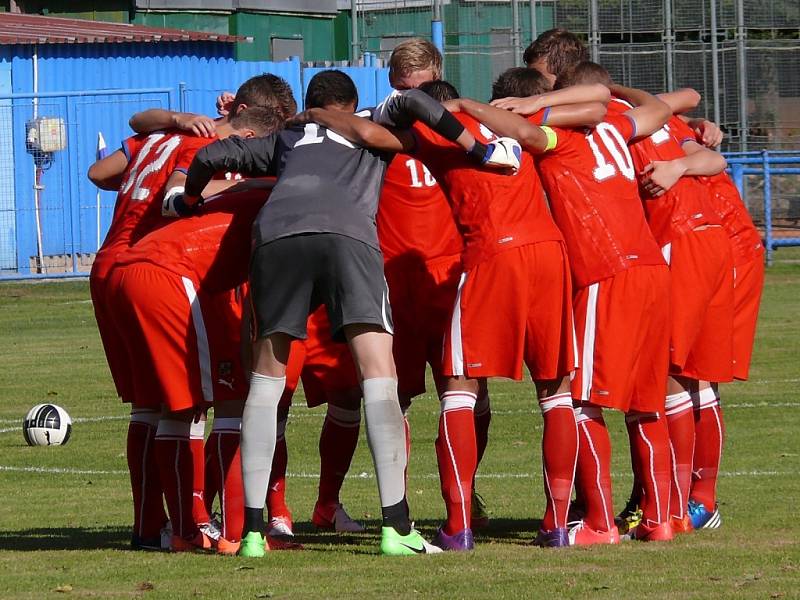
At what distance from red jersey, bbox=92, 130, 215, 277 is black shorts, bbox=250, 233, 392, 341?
2.99 feet

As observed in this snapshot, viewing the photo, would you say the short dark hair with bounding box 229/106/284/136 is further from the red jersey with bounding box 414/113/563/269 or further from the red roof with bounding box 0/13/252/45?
the red roof with bounding box 0/13/252/45

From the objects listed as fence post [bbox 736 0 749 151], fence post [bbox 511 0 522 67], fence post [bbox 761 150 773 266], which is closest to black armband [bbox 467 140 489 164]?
fence post [bbox 761 150 773 266]

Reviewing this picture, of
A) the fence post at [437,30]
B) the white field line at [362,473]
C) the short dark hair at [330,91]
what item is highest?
the fence post at [437,30]

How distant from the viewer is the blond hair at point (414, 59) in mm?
7723

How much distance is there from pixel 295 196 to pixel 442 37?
2183 centimetres

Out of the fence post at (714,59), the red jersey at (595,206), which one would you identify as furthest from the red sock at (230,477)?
the fence post at (714,59)

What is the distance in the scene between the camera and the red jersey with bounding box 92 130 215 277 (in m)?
7.37

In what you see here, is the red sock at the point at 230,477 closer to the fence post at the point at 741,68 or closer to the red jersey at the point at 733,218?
the red jersey at the point at 733,218

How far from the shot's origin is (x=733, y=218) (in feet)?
27.4

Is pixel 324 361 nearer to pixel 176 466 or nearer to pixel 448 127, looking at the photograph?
pixel 176 466

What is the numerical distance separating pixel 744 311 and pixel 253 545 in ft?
9.87

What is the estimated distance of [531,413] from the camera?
13.2 meters

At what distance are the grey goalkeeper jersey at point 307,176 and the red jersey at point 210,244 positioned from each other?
0.24 metres

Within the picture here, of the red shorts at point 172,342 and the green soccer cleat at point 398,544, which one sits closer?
the green soccer cleat at point 398,544
